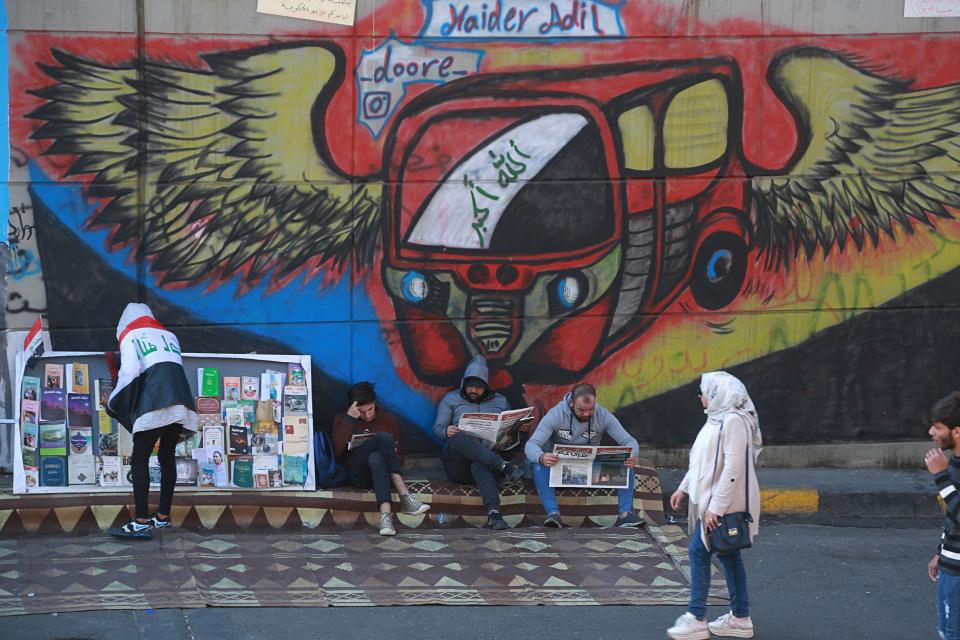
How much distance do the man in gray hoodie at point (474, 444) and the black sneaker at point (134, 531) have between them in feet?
6.72

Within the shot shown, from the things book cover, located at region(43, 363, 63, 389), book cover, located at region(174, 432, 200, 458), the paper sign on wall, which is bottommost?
book cover, located at region(174, 432, 200, 458)

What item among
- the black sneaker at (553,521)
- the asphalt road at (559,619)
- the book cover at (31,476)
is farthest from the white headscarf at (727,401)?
the book cover at (31,476)

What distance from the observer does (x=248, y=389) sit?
8.52m

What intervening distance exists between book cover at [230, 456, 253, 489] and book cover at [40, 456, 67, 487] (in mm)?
1062

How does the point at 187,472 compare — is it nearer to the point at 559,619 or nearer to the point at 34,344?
the point at 34,344

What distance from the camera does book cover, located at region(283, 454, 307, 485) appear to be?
842 centimetres

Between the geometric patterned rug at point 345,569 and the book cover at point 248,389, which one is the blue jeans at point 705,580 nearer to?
the geometric patterned rug at point 345,569

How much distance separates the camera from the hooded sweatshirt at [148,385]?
7.82 m

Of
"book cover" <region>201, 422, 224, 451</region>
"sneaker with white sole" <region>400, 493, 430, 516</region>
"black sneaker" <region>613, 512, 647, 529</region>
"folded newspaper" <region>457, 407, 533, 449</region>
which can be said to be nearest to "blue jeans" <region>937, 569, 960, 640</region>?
"black sneaker" <region>613, 512, 647, 529</region>

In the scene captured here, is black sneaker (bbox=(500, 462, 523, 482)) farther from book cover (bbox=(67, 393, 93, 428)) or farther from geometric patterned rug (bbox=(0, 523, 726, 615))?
book cover (bbox=(67, 393, 93, 428))

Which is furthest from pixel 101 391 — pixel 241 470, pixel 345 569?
pixel 345 569

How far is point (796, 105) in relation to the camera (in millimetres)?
9258

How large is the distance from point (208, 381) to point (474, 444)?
5.96 feet

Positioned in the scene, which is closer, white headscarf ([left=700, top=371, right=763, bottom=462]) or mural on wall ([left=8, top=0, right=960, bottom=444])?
white headscarf ([left=700, top=371, right=763, bottom=462])
